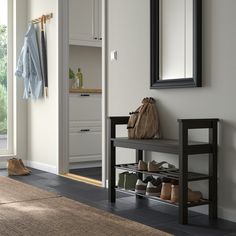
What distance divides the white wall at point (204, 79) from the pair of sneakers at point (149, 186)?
23cm

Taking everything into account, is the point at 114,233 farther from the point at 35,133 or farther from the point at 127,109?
the point at 35,133

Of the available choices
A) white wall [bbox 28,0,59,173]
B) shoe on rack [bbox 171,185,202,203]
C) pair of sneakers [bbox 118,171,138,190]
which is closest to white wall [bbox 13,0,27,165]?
white wall [bbox 28,0,59,173]

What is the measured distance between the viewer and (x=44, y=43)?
18.0ft

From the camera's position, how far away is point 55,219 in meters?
3.14

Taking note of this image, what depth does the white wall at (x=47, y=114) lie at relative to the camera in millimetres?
5285

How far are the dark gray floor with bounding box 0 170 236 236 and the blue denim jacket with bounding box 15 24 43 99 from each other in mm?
1241

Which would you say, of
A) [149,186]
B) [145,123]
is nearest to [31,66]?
[145,123]

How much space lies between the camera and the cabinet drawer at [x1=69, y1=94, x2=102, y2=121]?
5.57 metres

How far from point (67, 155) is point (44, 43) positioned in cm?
137

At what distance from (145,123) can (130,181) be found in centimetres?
49

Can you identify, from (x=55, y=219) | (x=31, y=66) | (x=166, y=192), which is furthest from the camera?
(x=31, y=66)

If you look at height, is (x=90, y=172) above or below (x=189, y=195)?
below

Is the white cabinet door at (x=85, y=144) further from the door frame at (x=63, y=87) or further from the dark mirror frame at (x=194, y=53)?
the dark mirror frame at (x=194, y=53)

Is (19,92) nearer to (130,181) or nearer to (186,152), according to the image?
(130,181)
